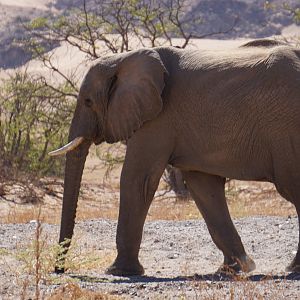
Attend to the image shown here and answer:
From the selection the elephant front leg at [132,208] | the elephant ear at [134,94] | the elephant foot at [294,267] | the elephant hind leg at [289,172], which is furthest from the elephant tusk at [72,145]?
the elephant foot at [294,267]

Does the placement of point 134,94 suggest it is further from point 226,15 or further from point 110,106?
point 226,15

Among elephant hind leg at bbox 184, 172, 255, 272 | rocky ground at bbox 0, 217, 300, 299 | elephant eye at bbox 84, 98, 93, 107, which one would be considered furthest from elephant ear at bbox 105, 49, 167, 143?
rocky ground at bbox 0, 217, 300, 299

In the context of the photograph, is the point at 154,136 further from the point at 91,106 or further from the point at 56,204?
the point at 56,204

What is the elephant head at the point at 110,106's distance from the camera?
364 inches

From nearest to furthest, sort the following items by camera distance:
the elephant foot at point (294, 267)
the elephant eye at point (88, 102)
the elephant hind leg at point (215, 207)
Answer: the elephant foot at point (294, 267), the elephant eye at point (88, 102), the elephant hind leg at point (215, 207)

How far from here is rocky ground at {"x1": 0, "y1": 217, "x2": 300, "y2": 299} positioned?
23.7 ft

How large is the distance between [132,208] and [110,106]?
1003mm

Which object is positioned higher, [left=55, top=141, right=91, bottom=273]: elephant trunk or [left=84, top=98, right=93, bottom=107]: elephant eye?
[left=84, top=98, right=93, bottom=107]: elephant eye

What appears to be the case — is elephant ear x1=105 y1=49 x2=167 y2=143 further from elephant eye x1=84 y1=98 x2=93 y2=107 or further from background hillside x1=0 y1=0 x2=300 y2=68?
background hillside x1=0 y1=0 x2=300 y2=68

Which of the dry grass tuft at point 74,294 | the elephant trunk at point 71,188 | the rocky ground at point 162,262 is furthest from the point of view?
the elephant trunk at point 71,188

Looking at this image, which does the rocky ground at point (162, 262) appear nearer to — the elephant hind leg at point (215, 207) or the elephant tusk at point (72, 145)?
the elephant hind leg at point (215, 207)

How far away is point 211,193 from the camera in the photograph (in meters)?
9.77

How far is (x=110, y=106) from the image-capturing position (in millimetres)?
9555

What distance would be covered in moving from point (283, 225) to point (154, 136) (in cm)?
351
